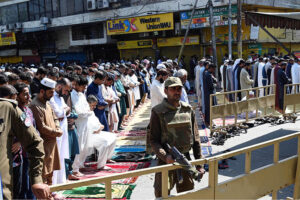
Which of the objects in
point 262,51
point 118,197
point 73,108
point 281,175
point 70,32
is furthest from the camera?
point 70,32

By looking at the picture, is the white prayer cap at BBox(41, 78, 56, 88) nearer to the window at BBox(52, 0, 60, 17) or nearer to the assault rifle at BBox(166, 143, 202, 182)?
the assault rifle at BBox(166, 143, 202, 182)

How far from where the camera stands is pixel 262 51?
17406mm

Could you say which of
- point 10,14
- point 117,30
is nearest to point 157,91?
point 117,30

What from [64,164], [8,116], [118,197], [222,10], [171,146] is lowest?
[118,197]

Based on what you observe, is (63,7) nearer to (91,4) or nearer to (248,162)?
(91,4)

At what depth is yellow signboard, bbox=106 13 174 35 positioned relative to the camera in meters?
18.6

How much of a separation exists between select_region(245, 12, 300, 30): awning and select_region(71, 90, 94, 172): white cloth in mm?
4623

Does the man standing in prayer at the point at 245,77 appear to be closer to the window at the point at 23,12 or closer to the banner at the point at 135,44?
the banner at the point at 135,44

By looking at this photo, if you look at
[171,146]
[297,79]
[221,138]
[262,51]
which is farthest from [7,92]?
[262,51]

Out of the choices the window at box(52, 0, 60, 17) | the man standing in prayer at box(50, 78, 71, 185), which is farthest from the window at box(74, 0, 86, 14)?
the man standing in prayer at box(50, 78, 71, 185)

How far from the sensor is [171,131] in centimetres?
304

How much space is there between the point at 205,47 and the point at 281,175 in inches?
625

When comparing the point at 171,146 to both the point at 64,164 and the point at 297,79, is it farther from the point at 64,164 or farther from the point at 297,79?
the point at 297,79

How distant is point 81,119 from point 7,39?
2756cm
